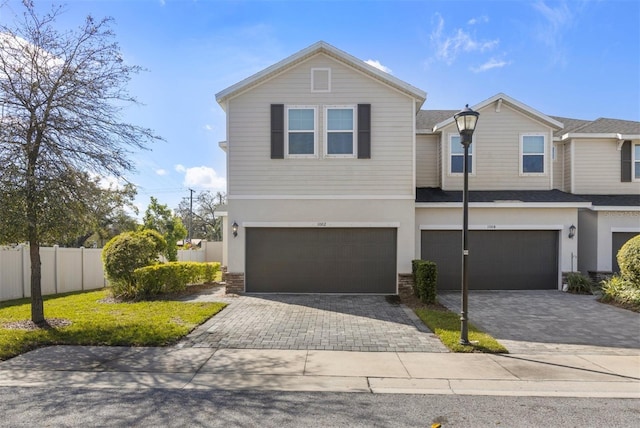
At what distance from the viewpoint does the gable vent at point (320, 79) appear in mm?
11719

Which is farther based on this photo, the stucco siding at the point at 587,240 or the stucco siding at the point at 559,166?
the stucco siding at the point at 559,166

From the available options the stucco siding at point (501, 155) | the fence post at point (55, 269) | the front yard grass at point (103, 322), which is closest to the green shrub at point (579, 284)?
the stucco siding at point (501, 155)

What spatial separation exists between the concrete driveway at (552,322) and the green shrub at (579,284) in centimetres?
47

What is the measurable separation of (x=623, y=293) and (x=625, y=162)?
22.7ft

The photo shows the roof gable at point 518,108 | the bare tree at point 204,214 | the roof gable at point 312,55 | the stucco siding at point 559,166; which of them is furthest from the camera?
the bare tree at point 204,214

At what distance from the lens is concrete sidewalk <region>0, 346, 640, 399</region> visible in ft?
16.1

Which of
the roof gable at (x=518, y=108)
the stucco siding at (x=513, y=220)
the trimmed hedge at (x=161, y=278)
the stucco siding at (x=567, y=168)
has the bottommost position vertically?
the trimmed hedge at (x=161, y=278)

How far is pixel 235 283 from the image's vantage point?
463 inches

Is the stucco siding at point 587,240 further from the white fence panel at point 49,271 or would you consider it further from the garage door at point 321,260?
the white fence panel at point 49,271

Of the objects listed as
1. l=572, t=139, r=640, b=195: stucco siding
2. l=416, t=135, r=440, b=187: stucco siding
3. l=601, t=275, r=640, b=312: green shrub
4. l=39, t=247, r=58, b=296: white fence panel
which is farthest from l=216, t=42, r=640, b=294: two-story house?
l=572, t=139, r=640, b=195: stucco siding

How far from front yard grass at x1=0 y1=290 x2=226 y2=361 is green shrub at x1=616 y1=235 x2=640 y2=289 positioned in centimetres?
1163

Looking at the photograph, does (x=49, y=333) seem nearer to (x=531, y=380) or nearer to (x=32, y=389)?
(x=32, y=389)

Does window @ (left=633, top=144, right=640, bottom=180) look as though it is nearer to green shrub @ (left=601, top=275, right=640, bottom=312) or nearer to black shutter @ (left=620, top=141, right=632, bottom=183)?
black shutter @ (left=620, top=141, right=632, bottom=183)

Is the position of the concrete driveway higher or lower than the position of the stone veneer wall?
lower
